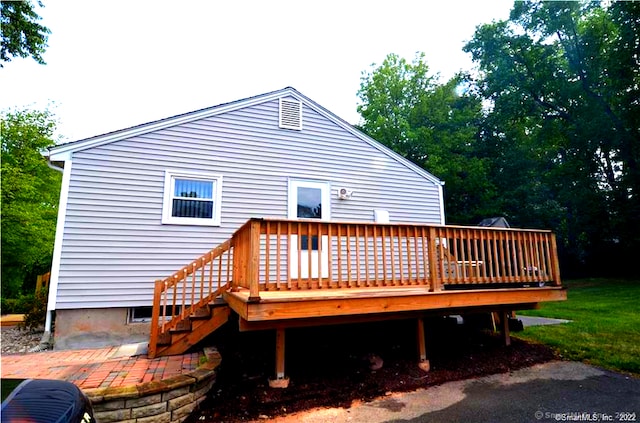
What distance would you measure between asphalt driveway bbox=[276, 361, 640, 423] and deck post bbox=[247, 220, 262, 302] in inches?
54.1

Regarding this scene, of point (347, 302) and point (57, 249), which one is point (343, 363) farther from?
point (57, 249)

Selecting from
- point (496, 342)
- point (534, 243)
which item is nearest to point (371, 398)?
point (496, 342)

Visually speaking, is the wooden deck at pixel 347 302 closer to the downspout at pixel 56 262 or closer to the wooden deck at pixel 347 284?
the wooden deck at pixel 347 284

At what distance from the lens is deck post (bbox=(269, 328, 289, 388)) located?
4.12 metres

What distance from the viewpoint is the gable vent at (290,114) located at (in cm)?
782

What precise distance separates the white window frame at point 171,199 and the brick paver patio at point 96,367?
2.43 m

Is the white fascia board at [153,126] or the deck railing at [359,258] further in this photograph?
the white fascia board at [153,126]

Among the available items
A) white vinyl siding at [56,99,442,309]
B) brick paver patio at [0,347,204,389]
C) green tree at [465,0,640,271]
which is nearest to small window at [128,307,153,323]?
white vinyl siding at [56,99,442,309]

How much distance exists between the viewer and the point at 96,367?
425 centimetres

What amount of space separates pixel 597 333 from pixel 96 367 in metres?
8.76

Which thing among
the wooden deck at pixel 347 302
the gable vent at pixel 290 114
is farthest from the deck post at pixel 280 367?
the gable vent at pixel 290 114

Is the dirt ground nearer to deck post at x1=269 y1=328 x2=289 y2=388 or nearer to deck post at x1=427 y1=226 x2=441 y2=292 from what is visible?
deck post at x1=269 y1=328 x2=289 y2=388

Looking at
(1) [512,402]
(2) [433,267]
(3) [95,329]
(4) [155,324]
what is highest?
(2) [433,267]

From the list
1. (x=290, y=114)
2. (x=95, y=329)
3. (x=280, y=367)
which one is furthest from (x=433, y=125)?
(x=95, y=329)
